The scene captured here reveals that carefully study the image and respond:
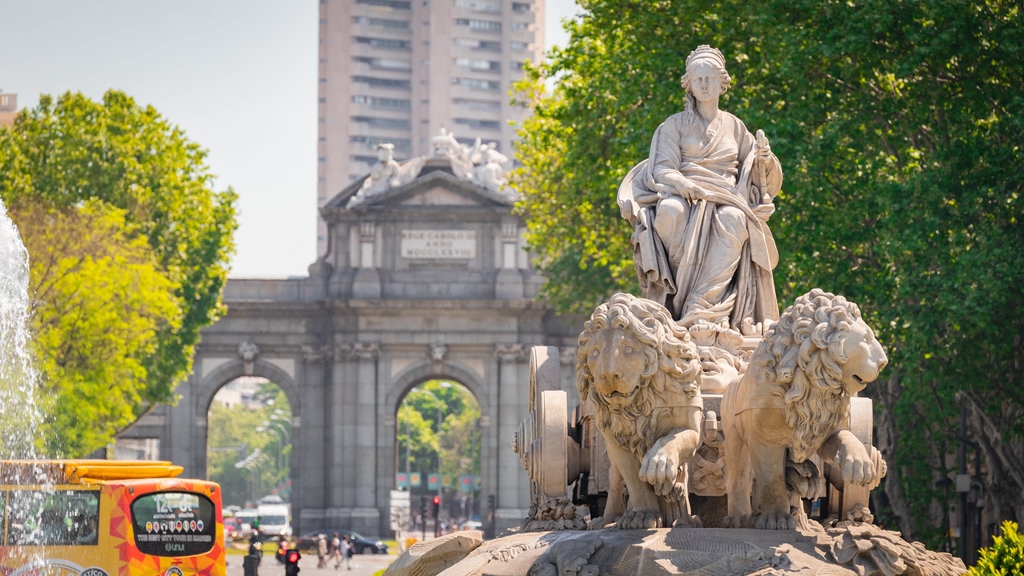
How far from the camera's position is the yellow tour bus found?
26.3 metres

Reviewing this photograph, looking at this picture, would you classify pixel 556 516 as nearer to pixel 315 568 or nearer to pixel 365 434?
pixel 315 568

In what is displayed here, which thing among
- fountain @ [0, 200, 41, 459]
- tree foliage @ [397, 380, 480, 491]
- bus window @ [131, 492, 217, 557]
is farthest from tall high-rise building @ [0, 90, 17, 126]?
bus window @ [131, 492, 217, 557]

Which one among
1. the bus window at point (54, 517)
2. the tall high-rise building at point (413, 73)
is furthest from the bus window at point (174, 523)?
the tall high-rise building at point (413, 73)

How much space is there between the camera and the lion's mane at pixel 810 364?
12.0 metres

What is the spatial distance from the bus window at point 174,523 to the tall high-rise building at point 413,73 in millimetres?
128968

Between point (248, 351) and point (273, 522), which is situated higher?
point (248, 351)

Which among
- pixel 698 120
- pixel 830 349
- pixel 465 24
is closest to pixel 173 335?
pixel 698 120

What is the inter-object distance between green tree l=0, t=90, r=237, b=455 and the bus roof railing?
20943 mm

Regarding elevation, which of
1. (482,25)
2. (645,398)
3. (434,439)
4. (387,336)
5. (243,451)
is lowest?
(645,398)

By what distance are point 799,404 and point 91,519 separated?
16608mm

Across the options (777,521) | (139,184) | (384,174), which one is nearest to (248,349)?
(384,174)

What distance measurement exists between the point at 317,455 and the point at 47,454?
29.3 m

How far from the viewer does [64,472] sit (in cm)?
2683

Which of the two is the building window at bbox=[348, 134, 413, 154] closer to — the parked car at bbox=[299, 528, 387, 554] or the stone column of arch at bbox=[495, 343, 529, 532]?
the stone column of arch at bbox=[495, 343, 529, 532]
